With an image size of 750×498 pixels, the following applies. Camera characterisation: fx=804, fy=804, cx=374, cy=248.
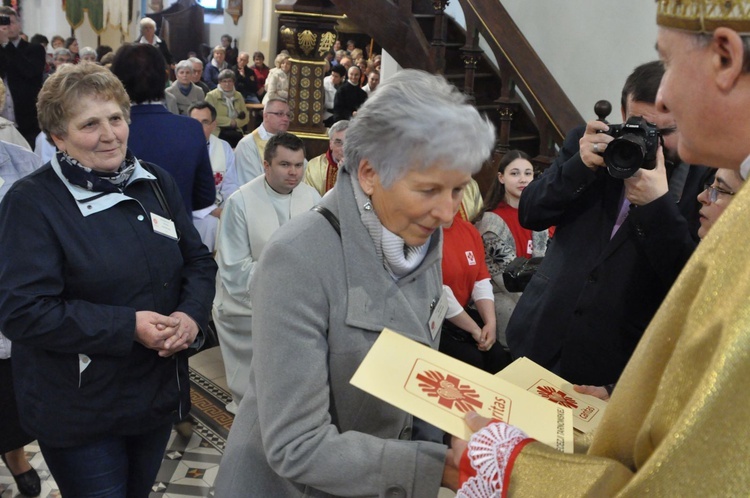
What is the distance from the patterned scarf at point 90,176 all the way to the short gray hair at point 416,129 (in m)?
1.08

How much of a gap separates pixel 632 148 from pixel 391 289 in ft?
3.04

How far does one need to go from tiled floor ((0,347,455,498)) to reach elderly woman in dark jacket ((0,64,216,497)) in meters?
1.20

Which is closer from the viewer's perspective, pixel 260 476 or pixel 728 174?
pixel 260 476

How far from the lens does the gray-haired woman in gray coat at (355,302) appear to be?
1.45 m

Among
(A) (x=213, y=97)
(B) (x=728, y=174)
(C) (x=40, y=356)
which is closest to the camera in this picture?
(B) (x=728, y=174)

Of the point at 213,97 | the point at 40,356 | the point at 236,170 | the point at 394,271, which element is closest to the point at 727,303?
the point at 394,271

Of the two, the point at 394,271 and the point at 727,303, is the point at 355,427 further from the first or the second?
the point at 727,303

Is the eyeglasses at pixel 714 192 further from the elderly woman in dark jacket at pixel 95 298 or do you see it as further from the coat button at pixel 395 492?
the elderly woman in dark jacket at pixel 95 298

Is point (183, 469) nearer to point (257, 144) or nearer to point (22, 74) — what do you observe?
point (257, 144)

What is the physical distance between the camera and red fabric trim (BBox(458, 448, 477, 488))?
1.26 metres

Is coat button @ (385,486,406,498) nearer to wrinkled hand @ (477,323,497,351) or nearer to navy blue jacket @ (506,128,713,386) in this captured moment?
navy blue jacket @ (506,128,713,386)

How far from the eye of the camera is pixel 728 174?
83.7 inches

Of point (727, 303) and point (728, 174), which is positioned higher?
point (727, 303)

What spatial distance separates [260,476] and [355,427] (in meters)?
0.22
